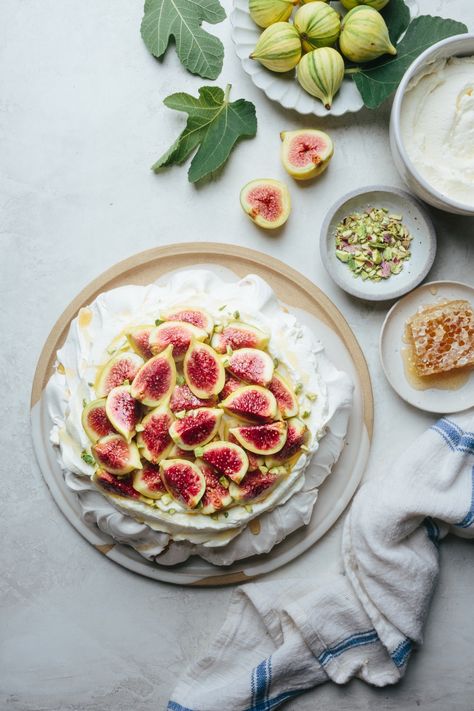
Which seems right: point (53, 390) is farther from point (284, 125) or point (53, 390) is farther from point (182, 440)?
point (284, 125)

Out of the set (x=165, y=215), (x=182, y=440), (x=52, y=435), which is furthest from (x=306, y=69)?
(x=52, y=435)

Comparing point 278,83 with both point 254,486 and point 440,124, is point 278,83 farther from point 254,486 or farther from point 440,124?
point 254,486

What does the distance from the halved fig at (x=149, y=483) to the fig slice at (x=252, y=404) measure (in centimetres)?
34

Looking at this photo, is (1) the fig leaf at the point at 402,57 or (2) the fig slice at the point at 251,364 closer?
(2) the fig slice at the point at 251,364

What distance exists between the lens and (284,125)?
278cm

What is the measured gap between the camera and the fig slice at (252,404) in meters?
2.34

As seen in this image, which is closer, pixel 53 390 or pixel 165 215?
pixel 53 390

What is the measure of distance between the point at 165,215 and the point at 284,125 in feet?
1.99

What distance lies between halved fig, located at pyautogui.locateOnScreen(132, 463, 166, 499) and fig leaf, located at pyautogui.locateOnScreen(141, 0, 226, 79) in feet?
5.16

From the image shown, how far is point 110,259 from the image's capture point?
110 inches

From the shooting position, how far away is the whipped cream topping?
2.48 metres

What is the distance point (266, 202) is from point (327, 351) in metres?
0.63

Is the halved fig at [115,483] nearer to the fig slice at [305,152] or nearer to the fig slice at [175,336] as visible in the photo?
the fig slice at [175,336]

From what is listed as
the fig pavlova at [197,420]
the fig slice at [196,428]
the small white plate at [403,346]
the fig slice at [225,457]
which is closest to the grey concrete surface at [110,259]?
the small white plate at [403,346]
